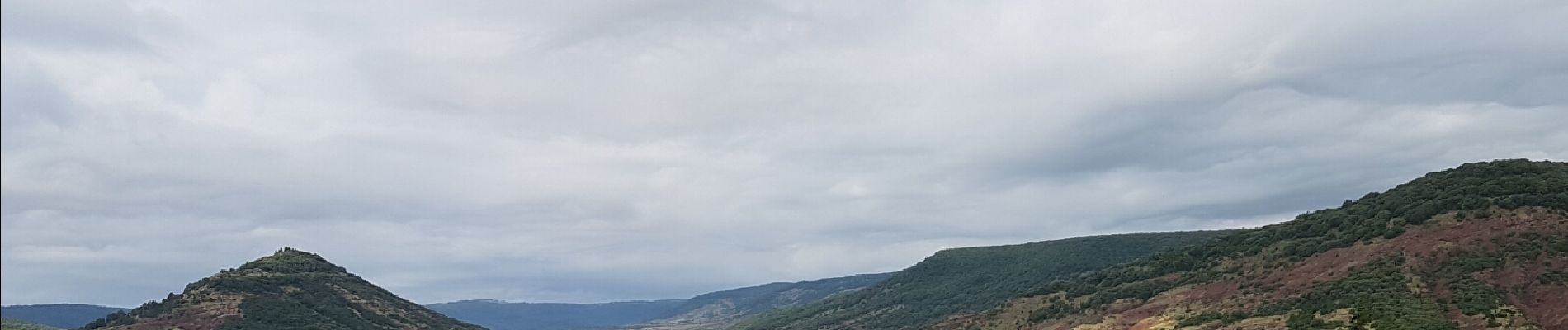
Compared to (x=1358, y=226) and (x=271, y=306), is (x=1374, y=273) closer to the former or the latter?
(x=1358, y=226)

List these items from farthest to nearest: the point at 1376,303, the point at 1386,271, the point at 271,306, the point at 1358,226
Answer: the point at 271,306 < the point at 1358,226 < the point at 1386,271 < the point at 1376,303

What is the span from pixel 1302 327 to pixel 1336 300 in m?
6.71

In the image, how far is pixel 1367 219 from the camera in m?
95.9

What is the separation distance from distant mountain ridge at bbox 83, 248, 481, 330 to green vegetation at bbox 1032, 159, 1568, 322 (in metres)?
117

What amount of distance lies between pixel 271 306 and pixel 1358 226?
154 m

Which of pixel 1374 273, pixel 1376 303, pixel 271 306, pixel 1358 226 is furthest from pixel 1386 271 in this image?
pixel 271 306

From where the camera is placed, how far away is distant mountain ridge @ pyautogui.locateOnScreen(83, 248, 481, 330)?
144 m

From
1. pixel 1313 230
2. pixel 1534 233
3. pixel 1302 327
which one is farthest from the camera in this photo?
pixel 1313 230

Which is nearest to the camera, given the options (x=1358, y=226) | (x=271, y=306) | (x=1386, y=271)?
(x=1386, y=271)

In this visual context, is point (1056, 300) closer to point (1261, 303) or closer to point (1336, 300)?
point (1261, 303)

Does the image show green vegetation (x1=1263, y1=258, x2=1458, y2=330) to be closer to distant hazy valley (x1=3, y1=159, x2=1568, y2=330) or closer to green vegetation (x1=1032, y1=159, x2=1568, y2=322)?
distant hazy valley (x1=3, y1=159, x2=1568, y2=330)

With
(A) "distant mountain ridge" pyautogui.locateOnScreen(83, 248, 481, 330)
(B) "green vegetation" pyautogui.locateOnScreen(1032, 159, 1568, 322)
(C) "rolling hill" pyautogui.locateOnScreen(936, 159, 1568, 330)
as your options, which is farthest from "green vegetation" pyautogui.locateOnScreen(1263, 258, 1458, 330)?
(A) "distant mountain ridge" pyautogui.locateOnScreen(83, 248, 481, 330)

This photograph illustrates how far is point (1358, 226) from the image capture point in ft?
310

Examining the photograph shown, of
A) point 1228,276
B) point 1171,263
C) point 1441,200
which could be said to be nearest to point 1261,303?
point 1228,276
